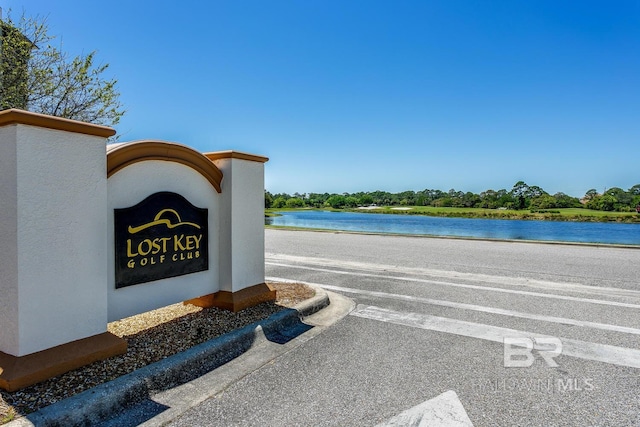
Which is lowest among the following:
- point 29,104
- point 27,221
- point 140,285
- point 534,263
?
point 534,263

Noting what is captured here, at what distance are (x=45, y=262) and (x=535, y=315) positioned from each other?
533 cm

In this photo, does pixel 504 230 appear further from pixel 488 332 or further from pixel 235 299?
pixel 235 299

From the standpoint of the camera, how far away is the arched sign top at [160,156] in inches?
129

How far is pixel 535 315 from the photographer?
4.81 m

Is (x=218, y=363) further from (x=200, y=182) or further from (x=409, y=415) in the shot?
(x=200, y=182)

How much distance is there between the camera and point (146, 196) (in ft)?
11.8

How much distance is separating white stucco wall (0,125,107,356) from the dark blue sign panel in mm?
281

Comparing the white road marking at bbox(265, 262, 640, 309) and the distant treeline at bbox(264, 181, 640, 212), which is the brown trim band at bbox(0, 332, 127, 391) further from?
the distant treeline at bbox(264, 181, 640, 212)

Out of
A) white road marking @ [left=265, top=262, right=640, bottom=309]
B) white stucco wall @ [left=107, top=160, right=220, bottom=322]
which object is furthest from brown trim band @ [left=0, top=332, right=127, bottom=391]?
white road marking @ [left=265, top=262, right=640, bottom=309]

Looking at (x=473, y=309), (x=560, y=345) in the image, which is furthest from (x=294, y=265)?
(x=560, y=345)

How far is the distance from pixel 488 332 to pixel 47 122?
456 cm

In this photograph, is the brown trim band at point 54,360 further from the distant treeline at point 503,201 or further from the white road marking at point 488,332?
the distant treeline at point 503,201

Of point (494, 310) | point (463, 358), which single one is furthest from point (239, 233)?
point (494, 310)

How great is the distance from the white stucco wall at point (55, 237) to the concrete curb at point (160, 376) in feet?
2.00
